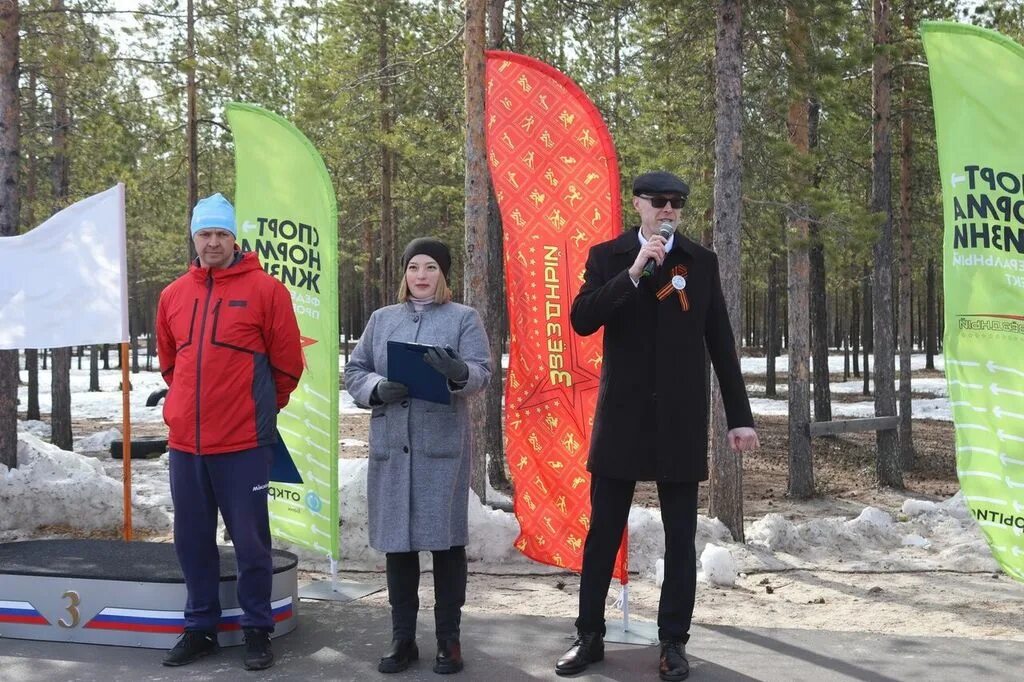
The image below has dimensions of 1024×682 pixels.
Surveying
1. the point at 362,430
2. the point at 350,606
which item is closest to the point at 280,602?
the point at 350,606

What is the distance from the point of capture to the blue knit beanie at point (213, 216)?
4422 millimetres

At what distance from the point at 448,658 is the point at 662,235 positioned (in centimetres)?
205

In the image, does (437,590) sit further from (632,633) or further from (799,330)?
(799,330)

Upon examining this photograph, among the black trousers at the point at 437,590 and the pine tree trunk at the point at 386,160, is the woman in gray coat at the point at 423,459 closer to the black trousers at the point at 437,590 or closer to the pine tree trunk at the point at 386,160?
the black trousers at the point at 437,590

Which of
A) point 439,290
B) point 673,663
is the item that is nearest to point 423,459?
point 439,290

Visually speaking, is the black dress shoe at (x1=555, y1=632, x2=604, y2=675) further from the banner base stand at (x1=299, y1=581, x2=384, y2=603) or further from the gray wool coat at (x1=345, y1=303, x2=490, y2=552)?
the banner base stand at (x1=299, y1=581, x2=384, y2=603)

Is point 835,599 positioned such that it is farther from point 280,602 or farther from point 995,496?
point 280,602

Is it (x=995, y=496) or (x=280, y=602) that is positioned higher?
(x=995, y=496)

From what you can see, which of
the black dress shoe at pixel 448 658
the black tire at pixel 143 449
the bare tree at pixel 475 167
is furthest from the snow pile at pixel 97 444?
the black dress shoe at pixel 448 658

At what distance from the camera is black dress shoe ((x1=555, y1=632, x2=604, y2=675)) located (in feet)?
14.0

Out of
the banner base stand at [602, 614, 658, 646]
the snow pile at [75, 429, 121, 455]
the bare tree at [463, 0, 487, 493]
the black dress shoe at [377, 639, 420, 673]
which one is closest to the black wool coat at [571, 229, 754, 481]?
the banner base stand at [602, 614, 658, 646]

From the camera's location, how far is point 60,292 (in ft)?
20.2

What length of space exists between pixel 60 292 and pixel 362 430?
42.1 ft

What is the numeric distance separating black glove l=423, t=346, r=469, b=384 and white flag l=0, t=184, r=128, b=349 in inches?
105
